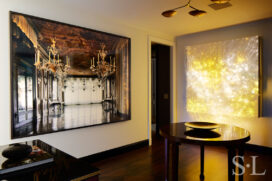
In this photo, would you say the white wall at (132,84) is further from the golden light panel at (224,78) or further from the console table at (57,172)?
the console table at (57,172)

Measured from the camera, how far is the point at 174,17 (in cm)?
345

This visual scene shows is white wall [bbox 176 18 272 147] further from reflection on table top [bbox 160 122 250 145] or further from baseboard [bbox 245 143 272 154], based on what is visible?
reflection on table top [bbox 160 122 250 145]

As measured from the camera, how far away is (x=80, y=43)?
9.90 ft

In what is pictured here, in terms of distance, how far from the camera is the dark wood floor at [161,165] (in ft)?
8.80

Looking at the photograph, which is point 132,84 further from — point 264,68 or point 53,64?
point 264,68

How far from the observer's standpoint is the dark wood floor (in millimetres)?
2682

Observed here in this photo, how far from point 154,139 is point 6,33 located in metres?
3.63

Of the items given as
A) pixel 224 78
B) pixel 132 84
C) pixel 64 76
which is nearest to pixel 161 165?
pixel 132 84

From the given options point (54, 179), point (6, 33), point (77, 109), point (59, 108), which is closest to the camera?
point (54, 179)

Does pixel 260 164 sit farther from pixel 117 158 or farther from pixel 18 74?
pixel 18 74

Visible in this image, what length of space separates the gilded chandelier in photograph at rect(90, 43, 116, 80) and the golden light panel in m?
2.08

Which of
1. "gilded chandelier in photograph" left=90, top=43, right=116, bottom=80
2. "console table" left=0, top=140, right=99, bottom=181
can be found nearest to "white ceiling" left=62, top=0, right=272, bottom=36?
"gilded chandelier in photograph" left=90, top=43, right=116, bottom=80

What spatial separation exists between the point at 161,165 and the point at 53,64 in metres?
2.24

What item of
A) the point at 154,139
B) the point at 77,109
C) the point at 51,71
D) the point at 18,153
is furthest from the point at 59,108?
the point at 154,139
